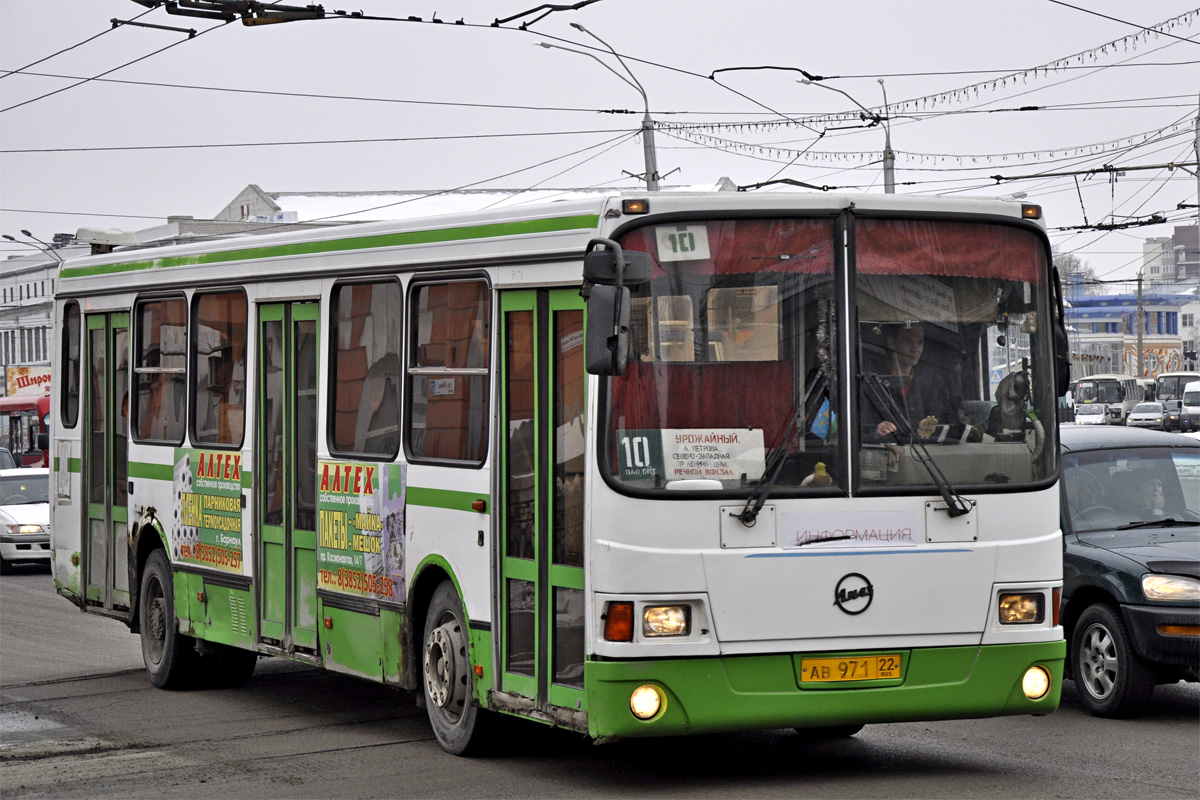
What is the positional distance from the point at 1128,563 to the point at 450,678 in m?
4.01

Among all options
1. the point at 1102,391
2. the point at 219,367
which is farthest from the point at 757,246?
the point at 1102,391

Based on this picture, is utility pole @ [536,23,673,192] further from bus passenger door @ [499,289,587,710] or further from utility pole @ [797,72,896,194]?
bus passenger door @ [499,289,587,710]

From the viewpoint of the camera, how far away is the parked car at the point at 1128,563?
31.8ft

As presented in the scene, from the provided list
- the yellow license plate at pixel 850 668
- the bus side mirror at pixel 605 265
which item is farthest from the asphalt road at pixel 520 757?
the bus side mirror at pixel 605 265

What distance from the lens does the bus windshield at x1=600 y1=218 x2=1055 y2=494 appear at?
7.48m

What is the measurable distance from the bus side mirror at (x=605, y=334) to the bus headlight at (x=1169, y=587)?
13.5 ft

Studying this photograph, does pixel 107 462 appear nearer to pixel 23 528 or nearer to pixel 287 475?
pixel 287 475

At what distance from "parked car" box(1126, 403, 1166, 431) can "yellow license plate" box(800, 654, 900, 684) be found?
69497 mm

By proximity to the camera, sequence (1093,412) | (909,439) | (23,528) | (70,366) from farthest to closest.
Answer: (1093,412) → (23,528) → (70,366) → (909,439)

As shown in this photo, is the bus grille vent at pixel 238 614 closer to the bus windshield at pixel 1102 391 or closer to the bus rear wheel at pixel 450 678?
the bus rear wheel at pixel 450 678

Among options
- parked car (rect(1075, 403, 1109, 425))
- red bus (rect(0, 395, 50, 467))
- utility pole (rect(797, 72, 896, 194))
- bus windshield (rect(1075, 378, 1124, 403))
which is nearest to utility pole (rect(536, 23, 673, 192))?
utility pole (rect(797, 72, 896, 194))

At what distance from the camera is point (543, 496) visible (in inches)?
317

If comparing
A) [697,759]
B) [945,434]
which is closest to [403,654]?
[697,759]

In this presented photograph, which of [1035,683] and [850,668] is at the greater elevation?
[850,668]
